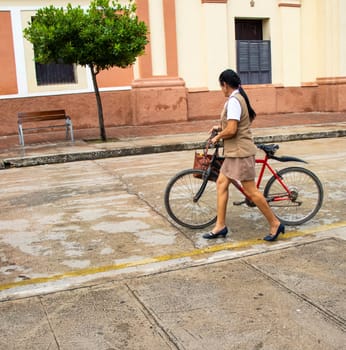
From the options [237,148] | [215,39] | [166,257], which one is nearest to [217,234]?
[166,257]

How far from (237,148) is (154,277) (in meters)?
1.50

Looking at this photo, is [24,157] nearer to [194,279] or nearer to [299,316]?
[194,279]

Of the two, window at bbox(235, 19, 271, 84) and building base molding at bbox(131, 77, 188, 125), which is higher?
window at bbox(235, 19, 271, 84)

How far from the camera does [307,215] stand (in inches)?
228

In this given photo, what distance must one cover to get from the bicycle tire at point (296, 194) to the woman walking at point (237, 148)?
1.63 ft

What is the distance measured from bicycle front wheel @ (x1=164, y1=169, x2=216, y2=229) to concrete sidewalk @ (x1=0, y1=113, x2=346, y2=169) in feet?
20.1

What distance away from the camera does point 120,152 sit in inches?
468

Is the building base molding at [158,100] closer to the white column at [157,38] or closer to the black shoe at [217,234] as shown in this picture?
the white column at [157,38]

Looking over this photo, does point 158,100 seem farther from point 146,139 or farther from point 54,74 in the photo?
point 146,139

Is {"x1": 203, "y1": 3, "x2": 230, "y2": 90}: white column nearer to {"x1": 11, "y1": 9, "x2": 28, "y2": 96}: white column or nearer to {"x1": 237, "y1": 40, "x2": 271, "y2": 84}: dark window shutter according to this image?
{"x1": 237, "y1": 40, "x2": 271, "y2": 84}: dark window shutter

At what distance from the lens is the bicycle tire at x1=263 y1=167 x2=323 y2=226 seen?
221 inches

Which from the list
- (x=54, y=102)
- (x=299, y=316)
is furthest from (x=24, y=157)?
(x=299, y=316)

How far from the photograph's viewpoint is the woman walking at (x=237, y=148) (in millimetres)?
4918

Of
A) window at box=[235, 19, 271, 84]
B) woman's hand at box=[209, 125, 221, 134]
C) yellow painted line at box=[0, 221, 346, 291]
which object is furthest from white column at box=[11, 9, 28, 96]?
yellow painted line at box=[0, 221, 346, 291]
